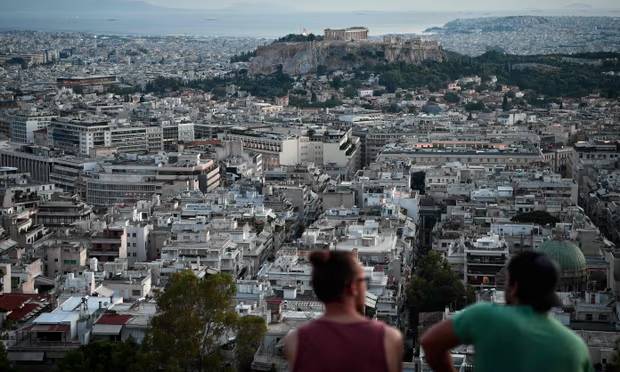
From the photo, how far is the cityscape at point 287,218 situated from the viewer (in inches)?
457

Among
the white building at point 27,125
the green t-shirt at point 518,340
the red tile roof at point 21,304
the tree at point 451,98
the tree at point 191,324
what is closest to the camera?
the green t-shirt at point 518,340

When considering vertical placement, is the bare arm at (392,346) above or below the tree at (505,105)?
above

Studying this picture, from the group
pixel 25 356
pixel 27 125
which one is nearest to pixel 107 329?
pixel 25 356

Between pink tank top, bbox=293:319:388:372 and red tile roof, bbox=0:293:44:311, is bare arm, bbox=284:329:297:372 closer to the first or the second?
pink tank top, bbox=293:319:388:372

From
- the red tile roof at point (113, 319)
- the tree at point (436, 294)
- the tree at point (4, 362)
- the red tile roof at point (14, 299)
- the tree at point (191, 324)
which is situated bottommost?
the tree at point (436, 294)

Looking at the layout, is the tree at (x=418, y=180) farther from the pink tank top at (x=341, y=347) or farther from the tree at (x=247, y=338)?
the pink tank top at (x=341, y=347)

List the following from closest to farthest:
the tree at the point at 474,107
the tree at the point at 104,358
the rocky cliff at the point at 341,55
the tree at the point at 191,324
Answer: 1. the tree at the point at 104,358
2. the tree at the point at 191,324
3. the tree at the point at 474,107
4. the rocky cliff at the point at 341,55

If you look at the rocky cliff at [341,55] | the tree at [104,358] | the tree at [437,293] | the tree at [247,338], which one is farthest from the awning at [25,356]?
the rocky cliff at [341,55]

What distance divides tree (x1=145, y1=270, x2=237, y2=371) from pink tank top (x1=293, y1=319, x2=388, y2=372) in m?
8.07

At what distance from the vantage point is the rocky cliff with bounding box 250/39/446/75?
69125mm

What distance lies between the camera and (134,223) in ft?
64.9

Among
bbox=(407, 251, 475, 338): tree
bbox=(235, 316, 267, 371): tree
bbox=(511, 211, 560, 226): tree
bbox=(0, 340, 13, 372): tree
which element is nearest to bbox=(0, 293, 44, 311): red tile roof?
bbox=(0, 340, 13, 372): tree

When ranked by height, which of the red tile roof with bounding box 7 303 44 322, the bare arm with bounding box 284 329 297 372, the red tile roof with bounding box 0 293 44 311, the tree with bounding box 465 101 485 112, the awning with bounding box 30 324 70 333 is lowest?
the red tile roof with bounding box 7 303 44 322

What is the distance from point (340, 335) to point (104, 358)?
27.1ft
